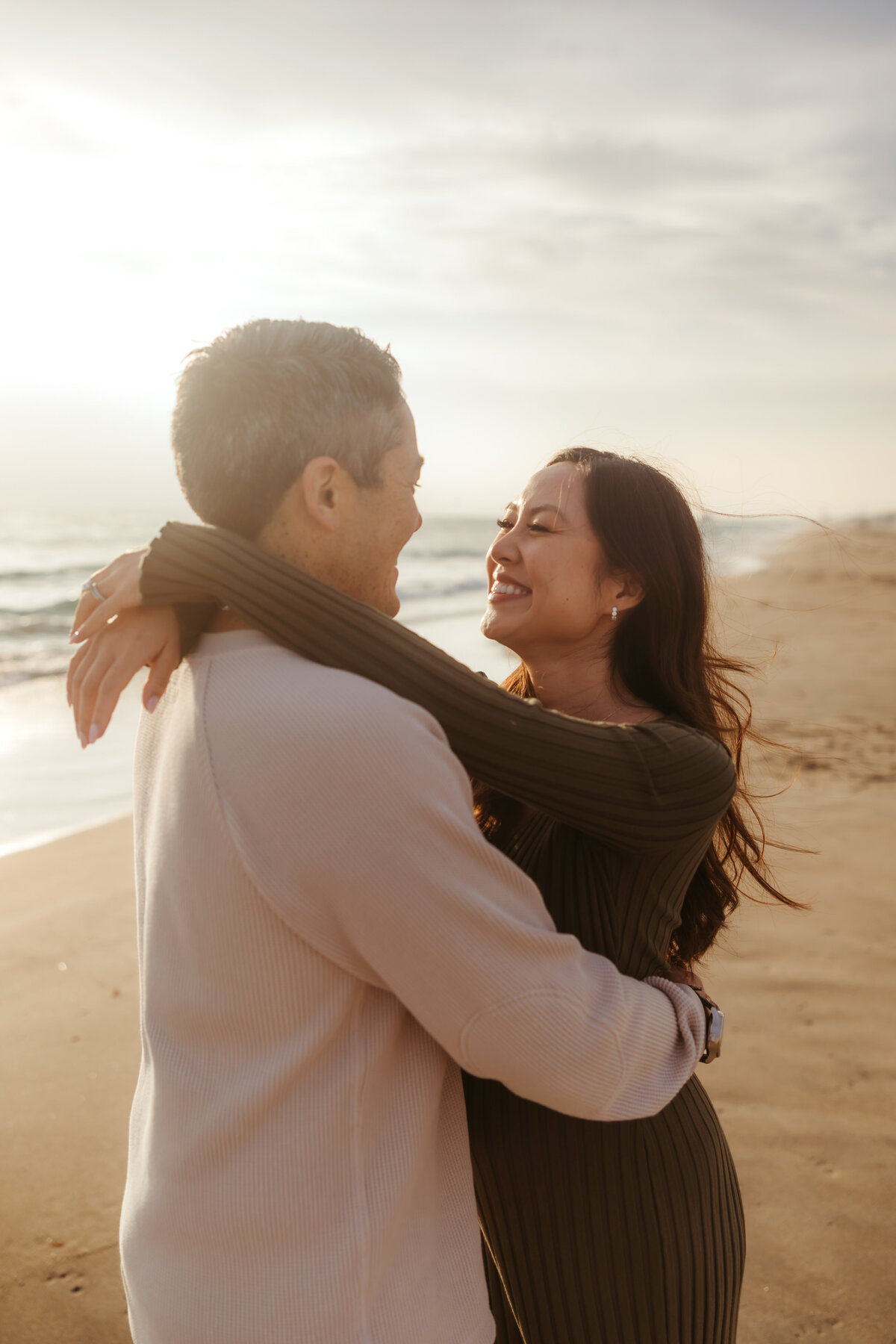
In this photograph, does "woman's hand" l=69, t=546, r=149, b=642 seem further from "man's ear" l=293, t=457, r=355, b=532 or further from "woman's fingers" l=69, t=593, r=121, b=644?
"man's ear" l=293, t=457, r=355, b=532

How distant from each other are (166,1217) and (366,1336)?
1.04ft

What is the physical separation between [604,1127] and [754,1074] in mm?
2656

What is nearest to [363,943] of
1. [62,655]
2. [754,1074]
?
[754,1074]

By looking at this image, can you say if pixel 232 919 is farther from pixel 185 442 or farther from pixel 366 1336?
pixel 185 442

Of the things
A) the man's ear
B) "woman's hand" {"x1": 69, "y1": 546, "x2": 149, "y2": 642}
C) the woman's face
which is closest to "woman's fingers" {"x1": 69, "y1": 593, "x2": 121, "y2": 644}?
"woman's hand" {"x1": 69, "y1": 546, "x2": 149, "y2": 642}

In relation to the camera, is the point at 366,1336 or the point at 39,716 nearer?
the point at 366,1336

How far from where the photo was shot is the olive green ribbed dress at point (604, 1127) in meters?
1.52

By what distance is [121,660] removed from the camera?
1.49 m

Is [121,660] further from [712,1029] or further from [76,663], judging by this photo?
[712,1029]

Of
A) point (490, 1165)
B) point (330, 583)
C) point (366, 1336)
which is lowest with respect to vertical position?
point (490, 1165)

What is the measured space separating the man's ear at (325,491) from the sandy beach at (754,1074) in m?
1.71

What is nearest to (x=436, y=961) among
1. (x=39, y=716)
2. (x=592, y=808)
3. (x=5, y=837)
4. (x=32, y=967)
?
(x=592, y=808)

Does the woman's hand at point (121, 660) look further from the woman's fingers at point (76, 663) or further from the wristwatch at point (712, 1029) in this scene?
the wristwatch at point (712, 1029)

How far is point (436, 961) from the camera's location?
4.02 feet
